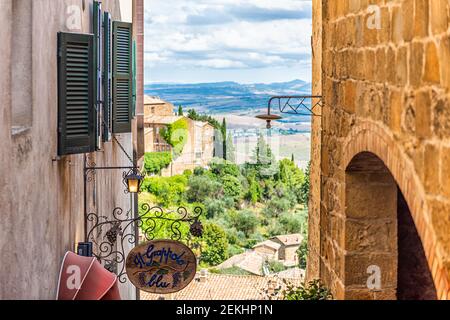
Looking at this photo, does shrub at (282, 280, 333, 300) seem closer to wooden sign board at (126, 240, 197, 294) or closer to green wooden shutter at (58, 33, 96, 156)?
wooden sign board at (126, 240, 197, 294)

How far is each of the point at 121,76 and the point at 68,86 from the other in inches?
150

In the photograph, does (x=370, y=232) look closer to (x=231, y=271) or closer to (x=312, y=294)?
(x=312, y=294)

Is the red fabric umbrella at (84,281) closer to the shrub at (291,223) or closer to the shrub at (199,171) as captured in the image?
the shrub at (291,223)

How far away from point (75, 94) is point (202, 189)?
35477mm

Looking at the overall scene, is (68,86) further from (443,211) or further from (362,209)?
(443,211)

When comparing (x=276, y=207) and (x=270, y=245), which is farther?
(x=276, y=207)

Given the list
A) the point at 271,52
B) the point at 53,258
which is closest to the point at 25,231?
the point at 53,258

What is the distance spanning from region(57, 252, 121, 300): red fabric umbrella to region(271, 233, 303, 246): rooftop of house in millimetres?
28859

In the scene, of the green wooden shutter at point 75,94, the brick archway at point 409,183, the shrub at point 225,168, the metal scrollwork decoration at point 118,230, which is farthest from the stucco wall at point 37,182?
the shrub at point 225,168

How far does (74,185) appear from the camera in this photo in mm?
8055

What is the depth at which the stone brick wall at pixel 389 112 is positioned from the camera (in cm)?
416

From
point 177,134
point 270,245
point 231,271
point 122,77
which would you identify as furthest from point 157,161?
point 122,77

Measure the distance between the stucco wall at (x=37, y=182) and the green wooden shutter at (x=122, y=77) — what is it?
2383 millimetres

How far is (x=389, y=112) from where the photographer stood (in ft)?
17.3
